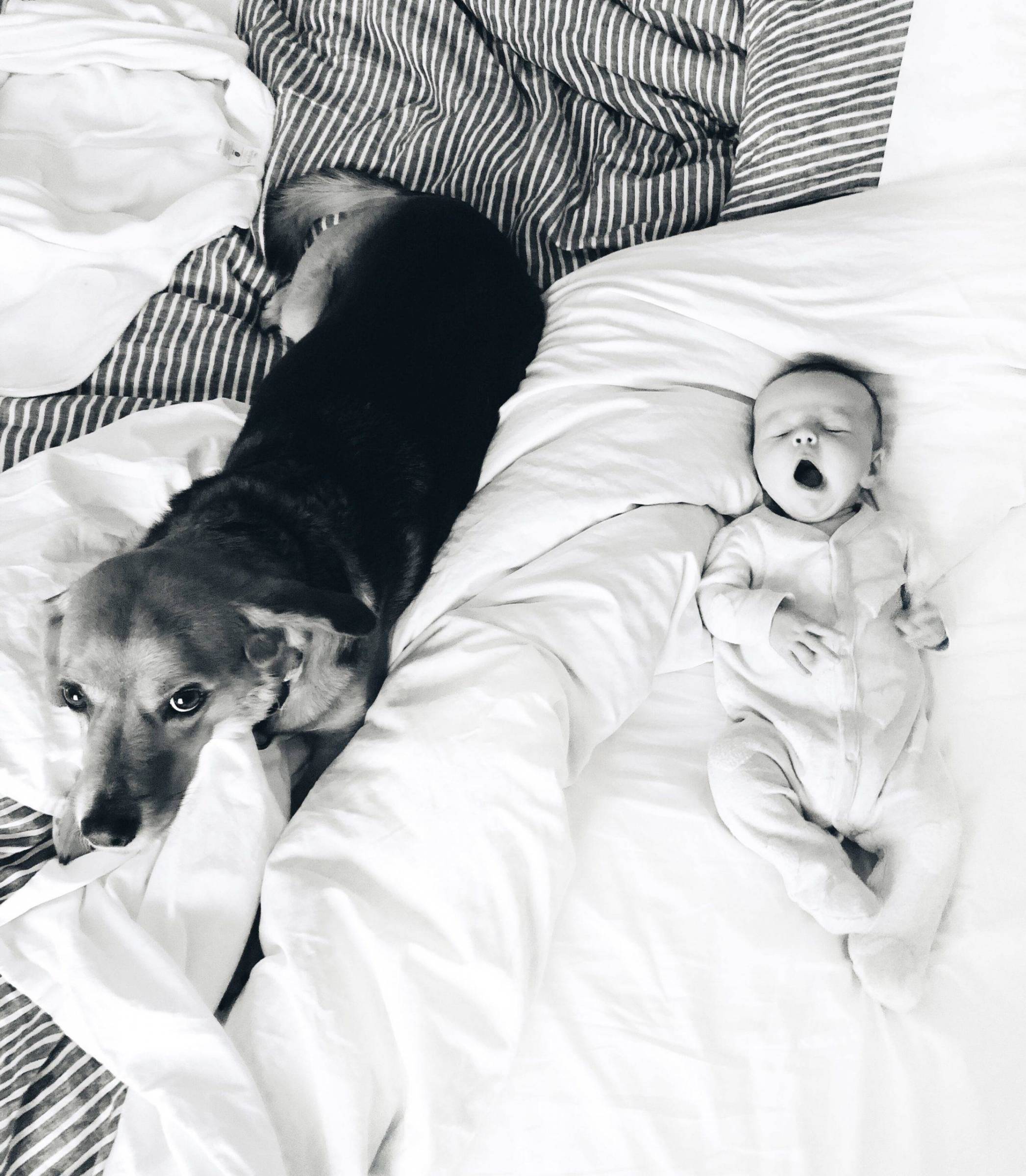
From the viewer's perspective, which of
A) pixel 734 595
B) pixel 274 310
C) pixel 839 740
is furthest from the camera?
pixel 274 310

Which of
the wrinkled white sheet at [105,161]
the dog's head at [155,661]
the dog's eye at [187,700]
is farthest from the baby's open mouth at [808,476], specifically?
the wrinkled white sheet at [105,161]

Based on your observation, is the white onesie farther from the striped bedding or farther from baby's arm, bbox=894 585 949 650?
the striped bedding

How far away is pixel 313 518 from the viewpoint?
182 cm

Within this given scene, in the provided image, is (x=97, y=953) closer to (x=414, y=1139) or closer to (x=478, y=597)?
(x=414, y=1139)

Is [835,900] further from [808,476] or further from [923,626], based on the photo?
[808,476]

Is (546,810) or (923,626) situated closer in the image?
(546,810)

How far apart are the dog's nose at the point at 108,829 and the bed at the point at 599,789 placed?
0.08 metres

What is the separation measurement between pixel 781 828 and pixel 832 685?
1.00ft

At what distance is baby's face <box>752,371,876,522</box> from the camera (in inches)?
71.5

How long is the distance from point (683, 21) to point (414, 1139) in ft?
7.90

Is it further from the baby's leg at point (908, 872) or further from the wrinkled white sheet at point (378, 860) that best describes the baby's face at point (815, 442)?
the baby's leg at point (908, 872)

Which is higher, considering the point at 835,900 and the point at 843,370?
the point at 843,370

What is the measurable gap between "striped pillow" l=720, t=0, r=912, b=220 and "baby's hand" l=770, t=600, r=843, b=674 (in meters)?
0.96

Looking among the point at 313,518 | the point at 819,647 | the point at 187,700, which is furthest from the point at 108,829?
the point at 819,647
